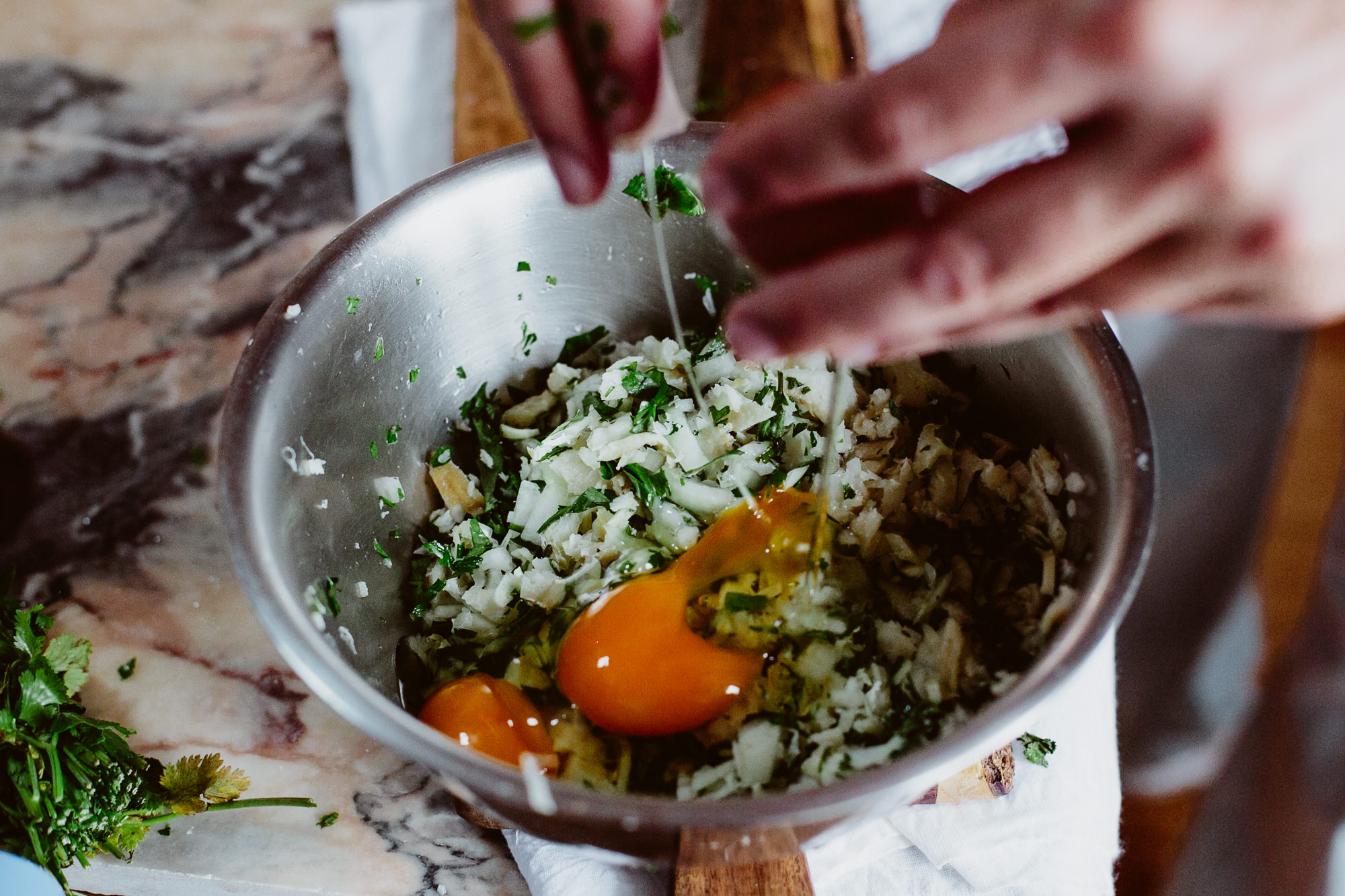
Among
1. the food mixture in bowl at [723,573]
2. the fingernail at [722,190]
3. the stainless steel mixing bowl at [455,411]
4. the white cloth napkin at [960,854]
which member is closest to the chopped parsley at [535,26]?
the fingernail at [722,190]

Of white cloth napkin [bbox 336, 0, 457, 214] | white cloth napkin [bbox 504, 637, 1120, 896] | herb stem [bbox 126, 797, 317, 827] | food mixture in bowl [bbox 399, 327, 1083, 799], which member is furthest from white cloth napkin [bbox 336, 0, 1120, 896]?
white cloth napkin [bbox 336, 0, 457, 214]

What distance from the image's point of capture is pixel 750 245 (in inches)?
26.3

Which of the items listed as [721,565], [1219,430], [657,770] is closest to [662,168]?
[721,565]

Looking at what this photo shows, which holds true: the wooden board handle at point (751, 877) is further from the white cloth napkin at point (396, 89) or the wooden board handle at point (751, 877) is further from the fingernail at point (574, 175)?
the white cloth napkin at point (396, 89)

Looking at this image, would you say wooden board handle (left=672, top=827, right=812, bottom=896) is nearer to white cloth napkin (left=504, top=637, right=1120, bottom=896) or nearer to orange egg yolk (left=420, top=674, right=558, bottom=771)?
white cloth napkin (left=504, top=637, right=1120, bottom=896)

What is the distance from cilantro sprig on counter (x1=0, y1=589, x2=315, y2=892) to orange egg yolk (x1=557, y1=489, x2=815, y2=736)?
363mm

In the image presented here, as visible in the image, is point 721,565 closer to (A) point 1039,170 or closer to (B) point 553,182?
(B) point 553,182

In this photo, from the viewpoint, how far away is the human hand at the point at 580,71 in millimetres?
689

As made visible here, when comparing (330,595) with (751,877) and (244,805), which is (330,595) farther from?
(751,877)

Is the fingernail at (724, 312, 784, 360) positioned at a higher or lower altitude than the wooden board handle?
higher

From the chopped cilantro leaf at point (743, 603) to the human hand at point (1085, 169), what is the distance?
522mm

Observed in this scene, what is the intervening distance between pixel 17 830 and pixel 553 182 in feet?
3.01

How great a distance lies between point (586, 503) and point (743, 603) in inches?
9.3

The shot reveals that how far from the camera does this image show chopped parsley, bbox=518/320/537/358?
4.32 ft
